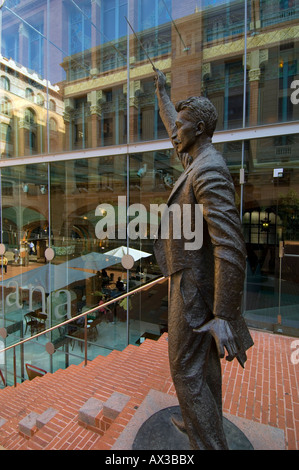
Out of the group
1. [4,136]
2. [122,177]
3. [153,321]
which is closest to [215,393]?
[153,321]

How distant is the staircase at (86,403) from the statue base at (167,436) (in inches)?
15.2

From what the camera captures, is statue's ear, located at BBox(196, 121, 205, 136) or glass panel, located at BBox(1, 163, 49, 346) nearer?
statue's ear, located at BBox(196, 121, 205, 136)

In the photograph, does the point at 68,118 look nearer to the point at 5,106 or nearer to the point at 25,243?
the point at 5,106

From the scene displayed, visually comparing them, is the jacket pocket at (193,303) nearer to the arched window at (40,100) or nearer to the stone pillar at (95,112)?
the stone pillar at (95,112)

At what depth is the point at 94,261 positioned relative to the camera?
330 inches

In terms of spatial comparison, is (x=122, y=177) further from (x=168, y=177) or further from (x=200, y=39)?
(x=200, y=39)

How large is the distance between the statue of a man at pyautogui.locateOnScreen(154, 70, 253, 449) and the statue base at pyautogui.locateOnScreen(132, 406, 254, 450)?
34 centimetres

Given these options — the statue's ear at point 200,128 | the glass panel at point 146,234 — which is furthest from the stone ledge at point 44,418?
the glass panel at point 146,234

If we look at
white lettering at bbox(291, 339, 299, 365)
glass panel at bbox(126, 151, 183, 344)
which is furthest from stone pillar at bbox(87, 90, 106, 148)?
white lettering at bbox(291, 339, 299, 365)

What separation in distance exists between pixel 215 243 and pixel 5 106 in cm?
1168

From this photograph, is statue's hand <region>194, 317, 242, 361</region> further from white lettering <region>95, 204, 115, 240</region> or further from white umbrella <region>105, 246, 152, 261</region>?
white lettering <region>95, 204, 115, 240</region>

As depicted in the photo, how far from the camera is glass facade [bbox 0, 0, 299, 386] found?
615 centimetres

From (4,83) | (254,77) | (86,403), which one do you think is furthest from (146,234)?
(4,83)

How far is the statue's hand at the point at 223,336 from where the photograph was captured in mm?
1483
